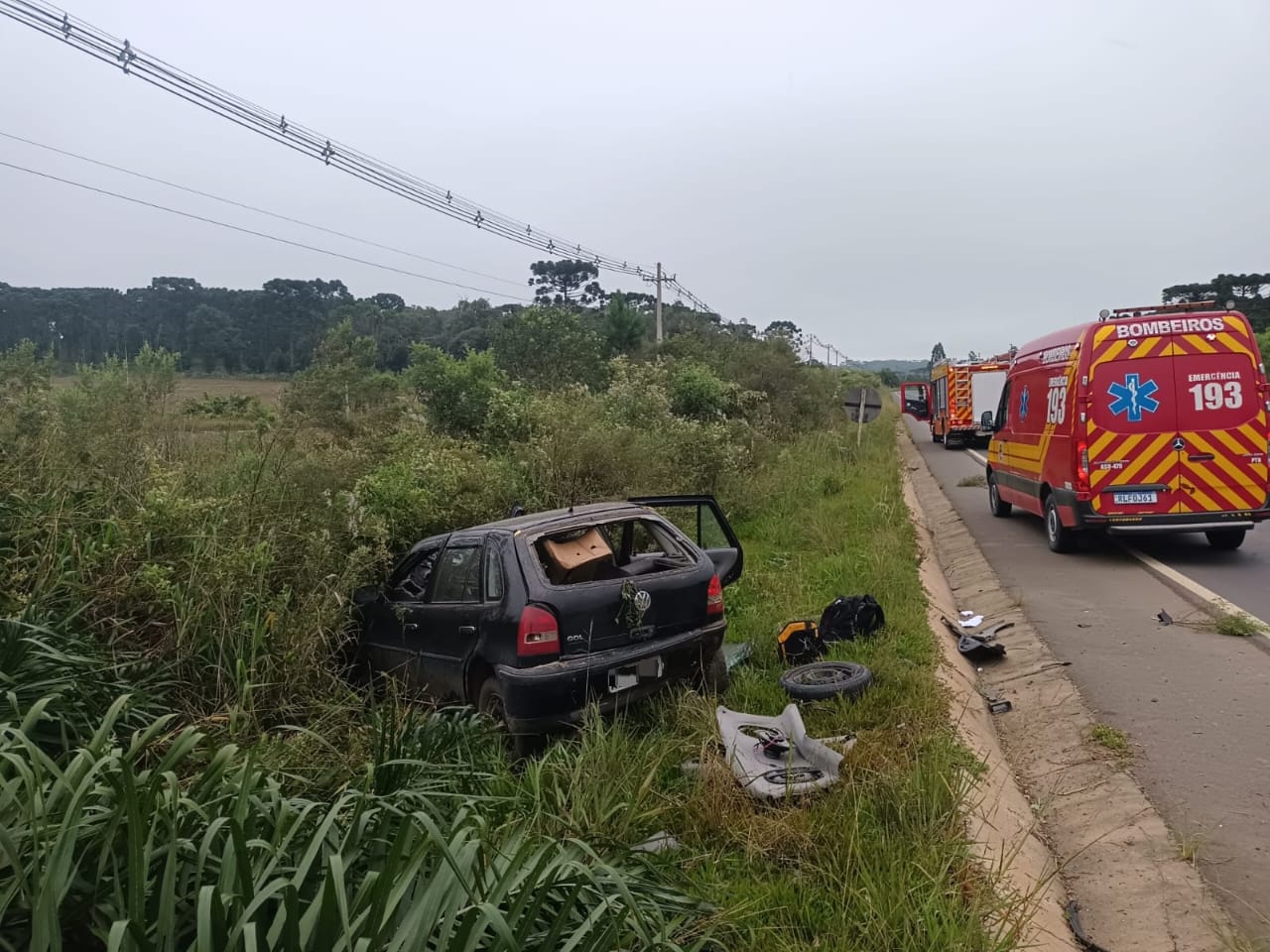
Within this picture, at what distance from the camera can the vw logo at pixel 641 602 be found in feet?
17.6

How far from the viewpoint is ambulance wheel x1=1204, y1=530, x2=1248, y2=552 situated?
34.5 ft

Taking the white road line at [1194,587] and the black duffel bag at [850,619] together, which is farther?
the white road line at [1194,587]

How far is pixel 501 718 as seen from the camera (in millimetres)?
5191

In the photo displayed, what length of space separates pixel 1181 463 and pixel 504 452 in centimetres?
835

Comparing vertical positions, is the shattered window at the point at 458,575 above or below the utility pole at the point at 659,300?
below

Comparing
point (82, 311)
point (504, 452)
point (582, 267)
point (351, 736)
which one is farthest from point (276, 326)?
point (582, 267)

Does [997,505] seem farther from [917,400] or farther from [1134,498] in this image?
[917,400]

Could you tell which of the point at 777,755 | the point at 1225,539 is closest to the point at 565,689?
the point at 777,755

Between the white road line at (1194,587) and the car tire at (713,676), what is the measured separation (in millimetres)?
4500

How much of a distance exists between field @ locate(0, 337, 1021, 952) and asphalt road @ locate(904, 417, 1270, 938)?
112cm

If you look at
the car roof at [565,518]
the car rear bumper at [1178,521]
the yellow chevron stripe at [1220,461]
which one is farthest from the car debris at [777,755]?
the yellow chevron stripe at [1220,461]

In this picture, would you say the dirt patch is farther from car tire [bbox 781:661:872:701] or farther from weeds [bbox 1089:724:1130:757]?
car tire [bbox 781:661:872:701]

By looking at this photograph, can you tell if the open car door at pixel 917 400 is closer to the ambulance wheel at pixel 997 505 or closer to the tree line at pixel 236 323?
the tree line at pixel 236 323

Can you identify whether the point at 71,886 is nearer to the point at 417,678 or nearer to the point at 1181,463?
the point at 417,678
